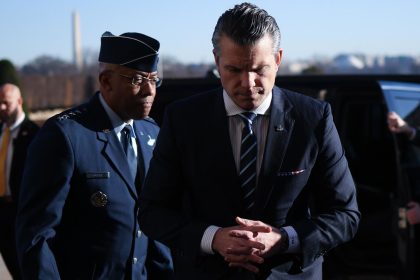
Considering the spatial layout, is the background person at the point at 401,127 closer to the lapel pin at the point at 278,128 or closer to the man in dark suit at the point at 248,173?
the man in dark suit at the point at 248,173

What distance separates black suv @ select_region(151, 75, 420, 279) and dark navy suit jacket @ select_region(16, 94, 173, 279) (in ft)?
7.02

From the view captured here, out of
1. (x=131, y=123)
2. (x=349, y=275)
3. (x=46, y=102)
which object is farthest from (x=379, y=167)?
(x=46, y=102)

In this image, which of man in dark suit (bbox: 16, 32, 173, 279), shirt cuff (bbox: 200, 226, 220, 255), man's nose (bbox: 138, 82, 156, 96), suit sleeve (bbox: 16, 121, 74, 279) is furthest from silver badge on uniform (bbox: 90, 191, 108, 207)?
shirt cuff (bbox: 200, 226, 220, 255)

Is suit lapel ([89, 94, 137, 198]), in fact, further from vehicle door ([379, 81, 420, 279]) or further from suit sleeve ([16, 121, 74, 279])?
vehicle door ([379, 81, 420, 279])

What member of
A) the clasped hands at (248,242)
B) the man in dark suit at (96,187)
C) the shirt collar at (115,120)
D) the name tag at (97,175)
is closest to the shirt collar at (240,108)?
the clasped hands at (248,242)

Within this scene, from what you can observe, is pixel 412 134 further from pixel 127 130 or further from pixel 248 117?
pixel 248 117

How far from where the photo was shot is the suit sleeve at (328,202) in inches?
93.4

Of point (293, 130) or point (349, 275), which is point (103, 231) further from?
point (349, 275)

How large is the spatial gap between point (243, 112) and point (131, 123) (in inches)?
39.3

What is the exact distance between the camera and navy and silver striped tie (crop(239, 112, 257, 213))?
7.80ft

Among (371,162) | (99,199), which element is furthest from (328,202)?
(371,162)

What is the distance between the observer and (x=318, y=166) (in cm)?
242

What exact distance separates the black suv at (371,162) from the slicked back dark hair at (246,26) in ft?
9.08

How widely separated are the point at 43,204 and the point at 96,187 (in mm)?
210
